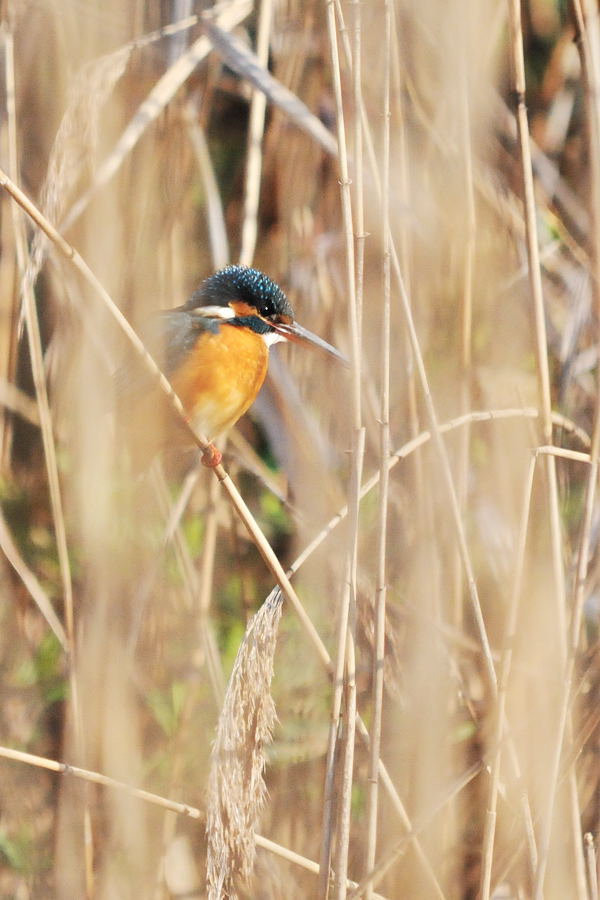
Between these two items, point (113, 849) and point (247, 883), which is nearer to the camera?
point (247, 883)

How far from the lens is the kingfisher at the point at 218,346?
5.08 ft

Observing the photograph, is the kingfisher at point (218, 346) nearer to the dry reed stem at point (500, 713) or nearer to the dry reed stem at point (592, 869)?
the dry reed stem at point (500, 713)

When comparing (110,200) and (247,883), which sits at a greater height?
(110,200)

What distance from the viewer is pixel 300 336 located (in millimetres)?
1461

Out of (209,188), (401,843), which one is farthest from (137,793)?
(209,188)

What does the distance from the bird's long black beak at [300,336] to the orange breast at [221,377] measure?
0.13 meters

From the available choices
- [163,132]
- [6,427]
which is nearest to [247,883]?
[6,427]

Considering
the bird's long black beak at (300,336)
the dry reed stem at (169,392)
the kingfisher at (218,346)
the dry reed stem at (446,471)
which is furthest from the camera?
the kingfisher at (218,346)

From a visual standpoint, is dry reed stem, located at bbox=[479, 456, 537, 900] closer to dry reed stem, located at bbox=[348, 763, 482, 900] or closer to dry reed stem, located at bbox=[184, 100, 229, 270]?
dry reed stem, located at bbox=[348, 763, 482, 900]

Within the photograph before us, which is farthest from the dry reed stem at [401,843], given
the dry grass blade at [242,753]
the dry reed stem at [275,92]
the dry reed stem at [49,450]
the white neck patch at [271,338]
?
the dry reed stem at [275,92]

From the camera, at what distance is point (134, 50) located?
143cm

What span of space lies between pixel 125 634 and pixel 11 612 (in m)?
0.29

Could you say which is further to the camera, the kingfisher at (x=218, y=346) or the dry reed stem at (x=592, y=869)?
the kingfisher at (x=218, y=346)

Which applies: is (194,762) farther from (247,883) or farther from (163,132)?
(163,132)
